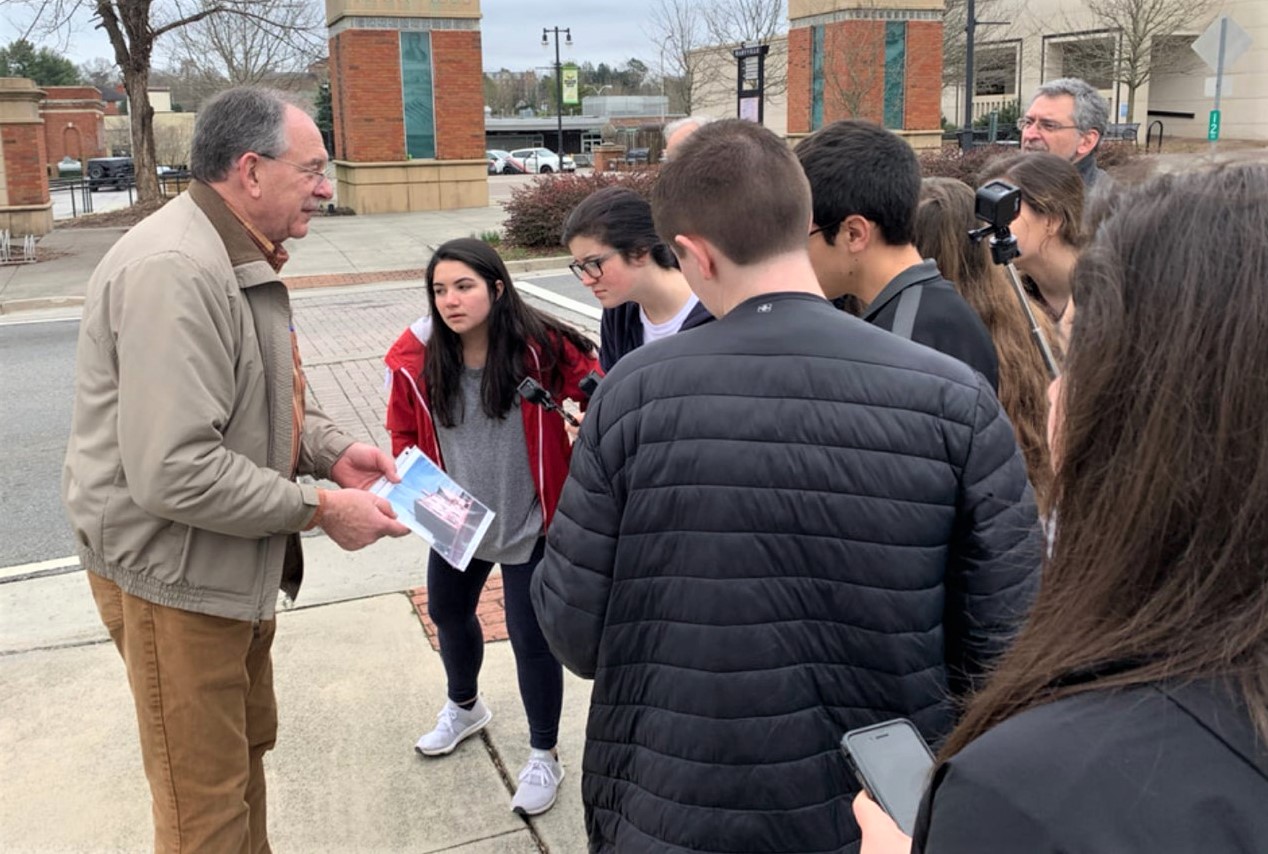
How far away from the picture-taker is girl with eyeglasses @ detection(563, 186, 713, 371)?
128 inches

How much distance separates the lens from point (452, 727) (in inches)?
145

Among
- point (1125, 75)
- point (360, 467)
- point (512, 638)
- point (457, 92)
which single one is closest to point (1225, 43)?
point (512, 638)

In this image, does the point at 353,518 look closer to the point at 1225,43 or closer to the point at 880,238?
the point at 880,238

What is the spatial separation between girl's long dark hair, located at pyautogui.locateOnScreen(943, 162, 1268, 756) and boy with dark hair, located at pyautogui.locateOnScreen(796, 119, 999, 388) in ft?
5.15

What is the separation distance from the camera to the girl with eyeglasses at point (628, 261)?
10.6 ft

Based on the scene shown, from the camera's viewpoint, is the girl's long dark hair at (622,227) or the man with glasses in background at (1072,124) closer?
the girl's long dark hair at (622,227)

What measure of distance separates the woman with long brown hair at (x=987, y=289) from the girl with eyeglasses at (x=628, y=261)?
74 centimetres

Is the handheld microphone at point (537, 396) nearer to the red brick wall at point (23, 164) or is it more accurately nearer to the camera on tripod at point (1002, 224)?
the camera on tripod at point (1002, 224)

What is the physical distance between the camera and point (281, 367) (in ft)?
8.43

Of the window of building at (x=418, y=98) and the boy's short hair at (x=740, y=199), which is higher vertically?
the window of building at (x=418, y=98)

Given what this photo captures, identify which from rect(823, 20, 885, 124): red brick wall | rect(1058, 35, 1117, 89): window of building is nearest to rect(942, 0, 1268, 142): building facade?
rect(1058, 35, 1117, 89): window of building

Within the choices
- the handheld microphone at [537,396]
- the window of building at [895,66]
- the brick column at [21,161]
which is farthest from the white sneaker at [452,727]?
the window of building at [895,66]

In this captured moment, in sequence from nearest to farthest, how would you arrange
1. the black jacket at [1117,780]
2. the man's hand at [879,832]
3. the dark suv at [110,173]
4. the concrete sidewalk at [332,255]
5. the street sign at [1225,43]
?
1. the black jacket at [1117,780]
2. the man's hand at [879,832]
3. the street sign at [1225,43]
4. the concrete sidewalk at [332,255]
5. the dark suv at [110,173]

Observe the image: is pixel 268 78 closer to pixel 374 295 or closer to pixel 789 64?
pixel 789 64
